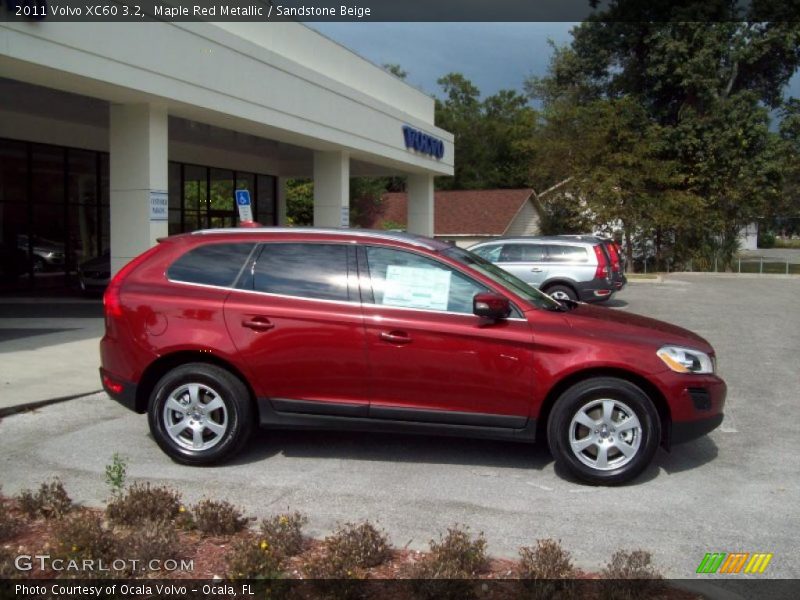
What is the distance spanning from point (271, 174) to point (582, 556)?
25008 mm

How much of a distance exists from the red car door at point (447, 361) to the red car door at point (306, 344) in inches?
5.4

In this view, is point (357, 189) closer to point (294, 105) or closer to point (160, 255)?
point (294, 105)

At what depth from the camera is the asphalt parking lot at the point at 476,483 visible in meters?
4.49

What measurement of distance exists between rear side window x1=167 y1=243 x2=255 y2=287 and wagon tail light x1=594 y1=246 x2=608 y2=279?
1200 centimetres

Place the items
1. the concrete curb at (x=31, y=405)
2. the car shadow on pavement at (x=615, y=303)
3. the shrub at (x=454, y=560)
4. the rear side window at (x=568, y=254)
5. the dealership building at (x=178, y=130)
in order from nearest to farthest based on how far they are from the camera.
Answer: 1. the shrub at (x=454, y=560)
2. the concrete curb at (x=31, y=405)
3. the dealership building at (x=178, y=130)
4. the rear side window at (x=568, y=254)
5. the car shadow on pavement at (x=615, y=303)

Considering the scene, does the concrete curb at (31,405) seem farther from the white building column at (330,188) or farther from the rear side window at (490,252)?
the white building column at (330,188)

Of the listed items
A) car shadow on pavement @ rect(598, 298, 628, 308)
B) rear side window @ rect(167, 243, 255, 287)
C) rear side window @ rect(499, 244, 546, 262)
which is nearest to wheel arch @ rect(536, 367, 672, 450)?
rear side window @ rect(167, 243, 255, 287)

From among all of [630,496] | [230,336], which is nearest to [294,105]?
[230,336]

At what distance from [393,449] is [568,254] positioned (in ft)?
38.3

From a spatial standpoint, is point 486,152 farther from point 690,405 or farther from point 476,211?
point 690,405

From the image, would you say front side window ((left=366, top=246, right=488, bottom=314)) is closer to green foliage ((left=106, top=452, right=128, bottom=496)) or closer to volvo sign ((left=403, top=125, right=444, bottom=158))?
green foliage ((left=106, top=452, right=128, bottom=496))

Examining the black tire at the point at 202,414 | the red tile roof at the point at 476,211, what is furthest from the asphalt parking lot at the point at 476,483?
the red tile roof at the point at 476,211

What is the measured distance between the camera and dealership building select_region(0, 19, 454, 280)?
37.5 ft

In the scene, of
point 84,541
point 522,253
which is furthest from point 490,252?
point 84,541
